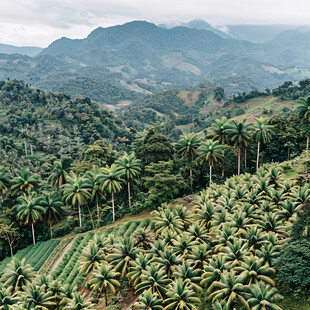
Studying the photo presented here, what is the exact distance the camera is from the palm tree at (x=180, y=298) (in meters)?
29.3

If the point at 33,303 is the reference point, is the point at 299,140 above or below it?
above

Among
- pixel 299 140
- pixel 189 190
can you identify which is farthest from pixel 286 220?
pixel 299 140

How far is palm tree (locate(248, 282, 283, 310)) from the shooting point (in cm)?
2683

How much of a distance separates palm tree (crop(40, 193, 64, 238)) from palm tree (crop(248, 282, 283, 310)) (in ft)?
137

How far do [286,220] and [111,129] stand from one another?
113095mm

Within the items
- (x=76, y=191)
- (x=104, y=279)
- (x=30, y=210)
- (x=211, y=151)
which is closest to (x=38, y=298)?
(x=104, y=279)

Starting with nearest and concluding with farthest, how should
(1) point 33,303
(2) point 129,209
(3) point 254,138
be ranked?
1. (1) point 33,303
2. (2) point 129,209
3. (3) point 254,138

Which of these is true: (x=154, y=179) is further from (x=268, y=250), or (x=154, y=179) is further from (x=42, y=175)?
(x=42, y=175)

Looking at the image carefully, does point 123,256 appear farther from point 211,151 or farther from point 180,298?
point 211,151

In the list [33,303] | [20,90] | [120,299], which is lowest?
[120,299]

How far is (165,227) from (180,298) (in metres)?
13.3

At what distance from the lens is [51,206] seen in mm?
59000

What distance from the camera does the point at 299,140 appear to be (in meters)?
78.1

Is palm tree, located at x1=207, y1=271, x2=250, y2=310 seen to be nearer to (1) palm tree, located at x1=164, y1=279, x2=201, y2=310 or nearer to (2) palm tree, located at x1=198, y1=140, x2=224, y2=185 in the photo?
(1) palm tree, located at x1=164, y1=279, x2=201, y2=310
